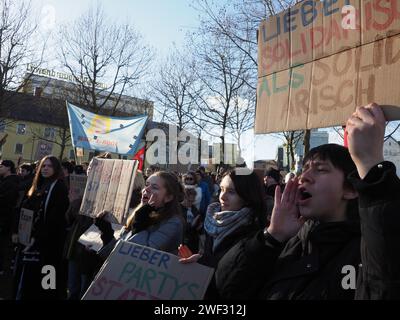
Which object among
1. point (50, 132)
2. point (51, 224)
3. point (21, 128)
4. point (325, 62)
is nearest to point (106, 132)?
point (51, 224)

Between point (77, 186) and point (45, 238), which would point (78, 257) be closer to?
point (45, 238)

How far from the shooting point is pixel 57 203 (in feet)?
14.8

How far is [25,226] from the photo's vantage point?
4621 mm

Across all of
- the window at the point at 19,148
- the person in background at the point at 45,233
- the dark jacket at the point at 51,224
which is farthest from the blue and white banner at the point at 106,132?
the window at the point at 19,148

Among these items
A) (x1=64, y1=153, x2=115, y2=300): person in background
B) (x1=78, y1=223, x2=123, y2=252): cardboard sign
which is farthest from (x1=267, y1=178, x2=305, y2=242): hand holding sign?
(x1=64, y1=153, x2=115, y2=300): person in background

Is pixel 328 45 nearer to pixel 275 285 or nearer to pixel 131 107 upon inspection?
pixel 275 285

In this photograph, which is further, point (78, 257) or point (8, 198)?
point (8, 198)

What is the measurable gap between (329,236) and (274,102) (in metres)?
1.18

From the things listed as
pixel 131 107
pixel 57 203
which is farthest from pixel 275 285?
pixel 131 107

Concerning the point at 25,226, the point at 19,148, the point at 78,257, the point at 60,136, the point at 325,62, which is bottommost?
the point at 78,257

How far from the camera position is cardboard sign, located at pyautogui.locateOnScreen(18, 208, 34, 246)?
4.52 meters

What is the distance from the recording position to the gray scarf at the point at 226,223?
240 cm

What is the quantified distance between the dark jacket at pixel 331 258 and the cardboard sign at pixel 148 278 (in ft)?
0.70

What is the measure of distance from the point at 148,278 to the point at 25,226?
2922 millimetres
